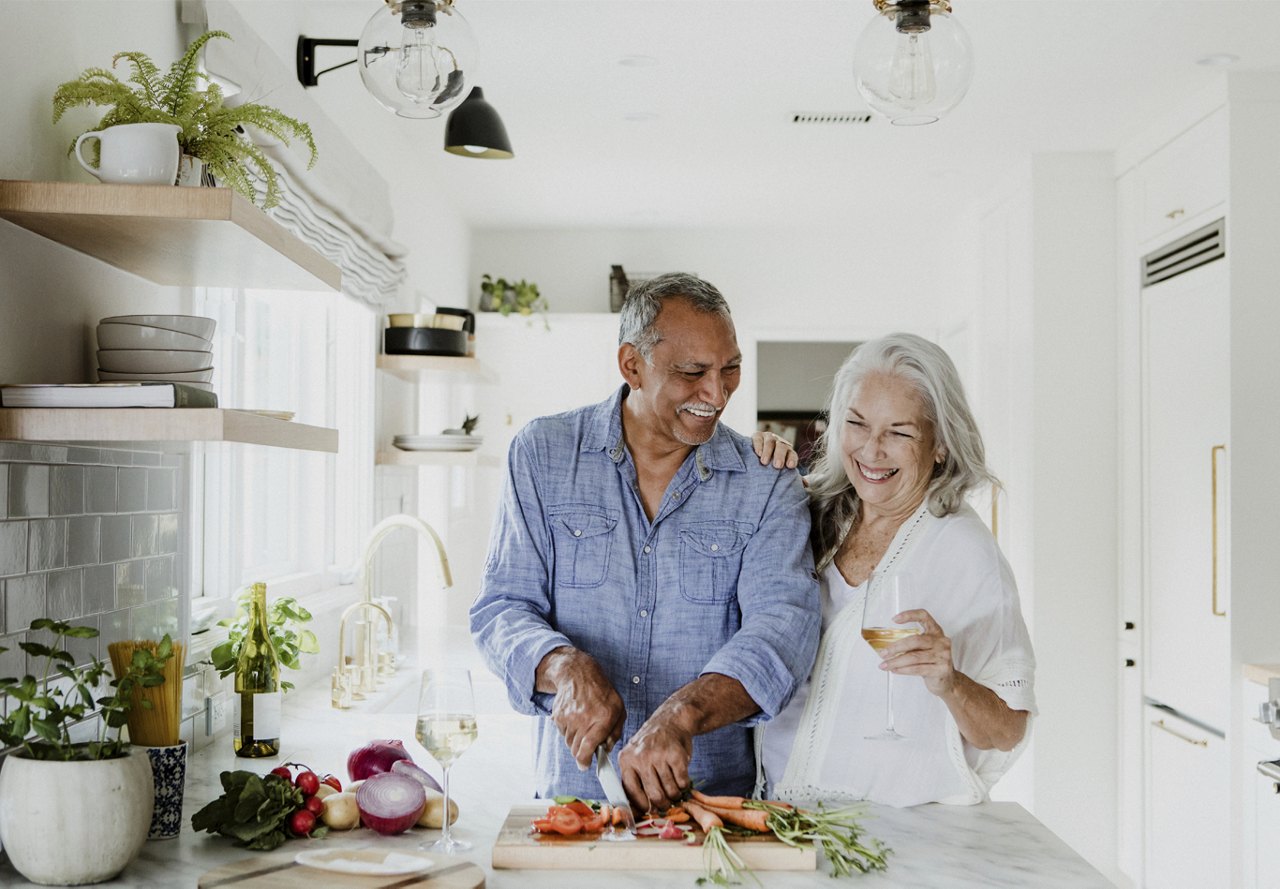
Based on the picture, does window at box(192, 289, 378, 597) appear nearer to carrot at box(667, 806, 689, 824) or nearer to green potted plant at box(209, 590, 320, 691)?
green potted plant at box(209, 590, 320, 691)

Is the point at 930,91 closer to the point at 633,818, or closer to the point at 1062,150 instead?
the point at 633,818

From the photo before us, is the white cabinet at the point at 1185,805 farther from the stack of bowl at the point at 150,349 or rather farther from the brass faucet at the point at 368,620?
the stack of bowl at the point at 150,349

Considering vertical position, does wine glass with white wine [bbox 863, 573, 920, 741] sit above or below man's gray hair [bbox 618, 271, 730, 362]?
below

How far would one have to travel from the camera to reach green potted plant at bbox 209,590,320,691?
2.22 metres

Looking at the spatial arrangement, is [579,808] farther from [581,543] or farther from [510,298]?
[510,298]

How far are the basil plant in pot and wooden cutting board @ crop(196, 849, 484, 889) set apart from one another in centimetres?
12

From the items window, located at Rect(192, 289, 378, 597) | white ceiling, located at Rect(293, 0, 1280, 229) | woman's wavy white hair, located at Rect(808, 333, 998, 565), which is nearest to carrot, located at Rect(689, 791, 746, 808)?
woman's wavy white hair, located at Rect(808, 333, 998, 565)

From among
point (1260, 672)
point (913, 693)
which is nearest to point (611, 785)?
point (913, 693)

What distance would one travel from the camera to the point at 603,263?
627 cm

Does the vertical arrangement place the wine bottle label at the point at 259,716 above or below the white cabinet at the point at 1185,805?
above

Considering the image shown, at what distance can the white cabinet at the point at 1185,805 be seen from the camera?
3.77m

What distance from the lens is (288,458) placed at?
3.37m

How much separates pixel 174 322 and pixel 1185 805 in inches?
143

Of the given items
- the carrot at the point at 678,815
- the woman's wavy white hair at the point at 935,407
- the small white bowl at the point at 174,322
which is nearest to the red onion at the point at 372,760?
the carrot at the point at 678,815
